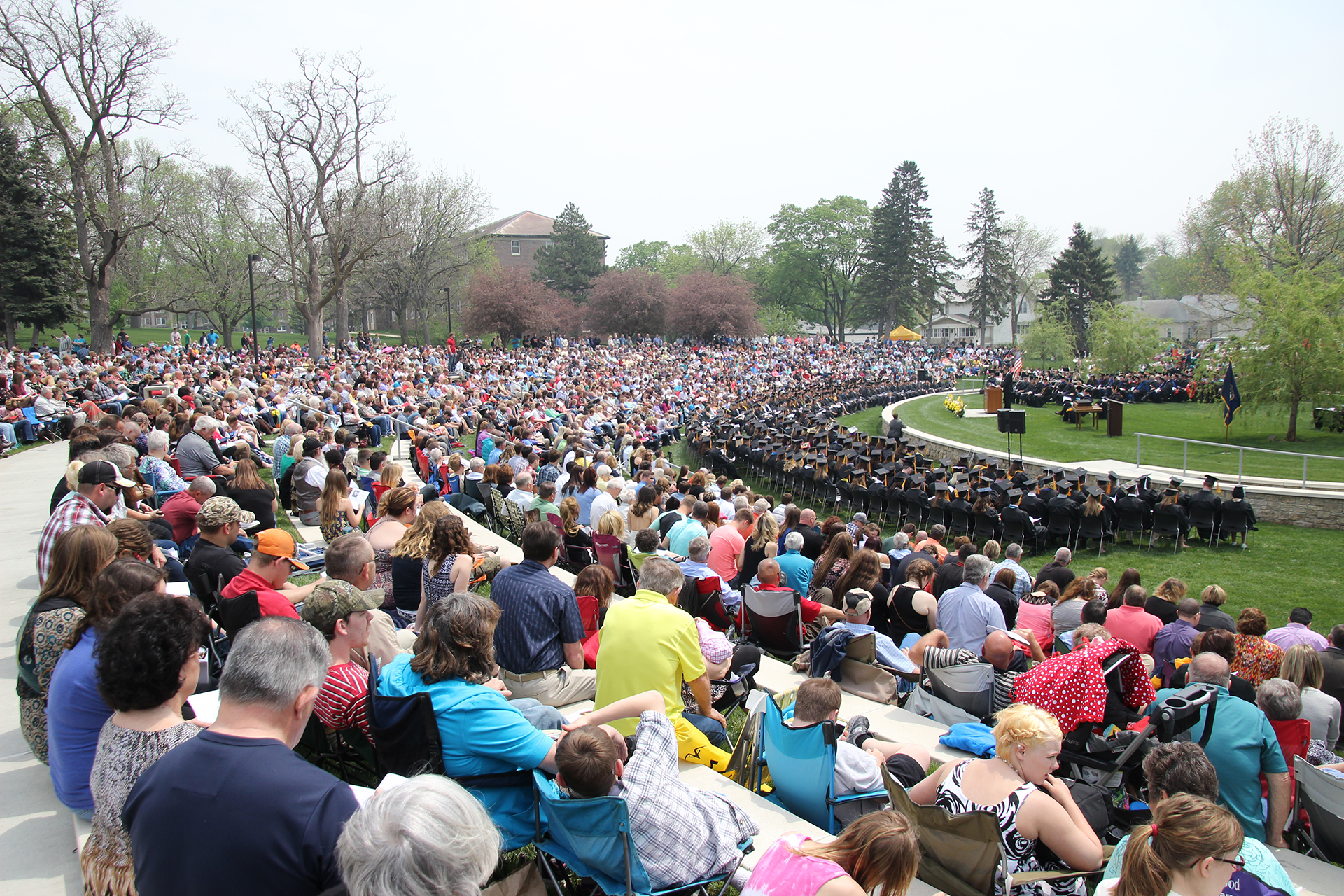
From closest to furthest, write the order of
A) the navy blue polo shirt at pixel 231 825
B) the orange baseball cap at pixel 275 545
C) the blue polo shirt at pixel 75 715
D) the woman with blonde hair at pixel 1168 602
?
the navy blue polo shirt at pixel 231 825 < the blue polo shirt at pixel 75 715 < the orange baseball cap at pixel 275 545 < the woman with blonde hair at pixel 1168 602

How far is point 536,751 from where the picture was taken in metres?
3.25

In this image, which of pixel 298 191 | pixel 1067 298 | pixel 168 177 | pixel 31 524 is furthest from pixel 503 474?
pixel 1067 298

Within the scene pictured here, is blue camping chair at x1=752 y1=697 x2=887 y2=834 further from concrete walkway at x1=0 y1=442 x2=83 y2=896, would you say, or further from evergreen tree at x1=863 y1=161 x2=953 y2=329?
evergreen tree at x1=863 y1=161 x2=953 y2=329

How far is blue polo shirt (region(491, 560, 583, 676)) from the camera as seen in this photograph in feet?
15.1

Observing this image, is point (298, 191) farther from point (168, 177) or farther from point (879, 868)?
point (879, 868)

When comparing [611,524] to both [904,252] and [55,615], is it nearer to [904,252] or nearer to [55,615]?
[55,615]

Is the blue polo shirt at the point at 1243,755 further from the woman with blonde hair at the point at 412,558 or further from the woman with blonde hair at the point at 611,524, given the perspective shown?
the woman with blonde hair at the point at 412,558

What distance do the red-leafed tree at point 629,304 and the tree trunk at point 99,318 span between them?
31783 mm

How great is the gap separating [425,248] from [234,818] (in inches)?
2312

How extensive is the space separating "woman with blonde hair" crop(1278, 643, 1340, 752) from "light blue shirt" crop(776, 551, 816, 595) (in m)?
3.46

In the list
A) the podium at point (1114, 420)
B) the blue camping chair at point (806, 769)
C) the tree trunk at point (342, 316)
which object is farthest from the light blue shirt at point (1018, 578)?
the tree trunk at point (342, 316)

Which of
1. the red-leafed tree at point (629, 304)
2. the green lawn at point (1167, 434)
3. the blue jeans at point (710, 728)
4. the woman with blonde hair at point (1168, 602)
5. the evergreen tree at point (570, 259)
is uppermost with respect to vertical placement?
the evergreen tree at point (570, 259)

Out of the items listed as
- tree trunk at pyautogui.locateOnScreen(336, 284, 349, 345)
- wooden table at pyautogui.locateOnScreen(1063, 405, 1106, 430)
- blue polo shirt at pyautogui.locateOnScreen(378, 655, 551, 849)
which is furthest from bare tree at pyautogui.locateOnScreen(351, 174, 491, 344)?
blue polo shirt at pyautogui.locateOnScreen(378, 655, 551, 849)

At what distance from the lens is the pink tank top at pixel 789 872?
235cm
